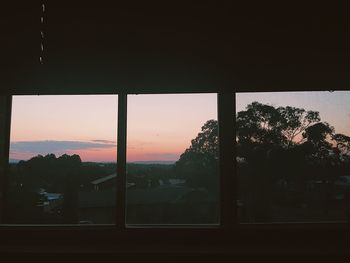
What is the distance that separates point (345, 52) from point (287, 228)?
143cm

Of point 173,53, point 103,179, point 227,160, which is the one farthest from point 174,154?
point 173,53

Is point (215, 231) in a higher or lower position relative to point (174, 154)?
lower

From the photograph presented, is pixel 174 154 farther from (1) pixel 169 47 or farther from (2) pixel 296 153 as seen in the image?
(2) pixel 296 153

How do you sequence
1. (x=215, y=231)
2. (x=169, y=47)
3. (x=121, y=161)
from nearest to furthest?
(x=169, y=47)
(x=215, y=231)
(x=121, y=161)

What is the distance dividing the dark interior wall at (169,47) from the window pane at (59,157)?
1.14 feet

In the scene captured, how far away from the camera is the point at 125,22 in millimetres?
2365

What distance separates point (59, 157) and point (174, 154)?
101 cm

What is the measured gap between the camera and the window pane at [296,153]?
2.79 metres

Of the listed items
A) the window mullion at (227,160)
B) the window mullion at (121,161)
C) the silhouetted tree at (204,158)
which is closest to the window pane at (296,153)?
the window mullion at (227,160)

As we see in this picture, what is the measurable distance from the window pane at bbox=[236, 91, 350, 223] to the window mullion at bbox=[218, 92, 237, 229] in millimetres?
78

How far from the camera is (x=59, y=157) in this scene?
2852 millimetres

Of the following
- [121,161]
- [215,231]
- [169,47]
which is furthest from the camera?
[121,161]

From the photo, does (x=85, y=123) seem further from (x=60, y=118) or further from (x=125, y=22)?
(x=125, y=22)

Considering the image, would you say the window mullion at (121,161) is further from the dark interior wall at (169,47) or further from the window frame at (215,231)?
the dark interior wall at (169,47)
